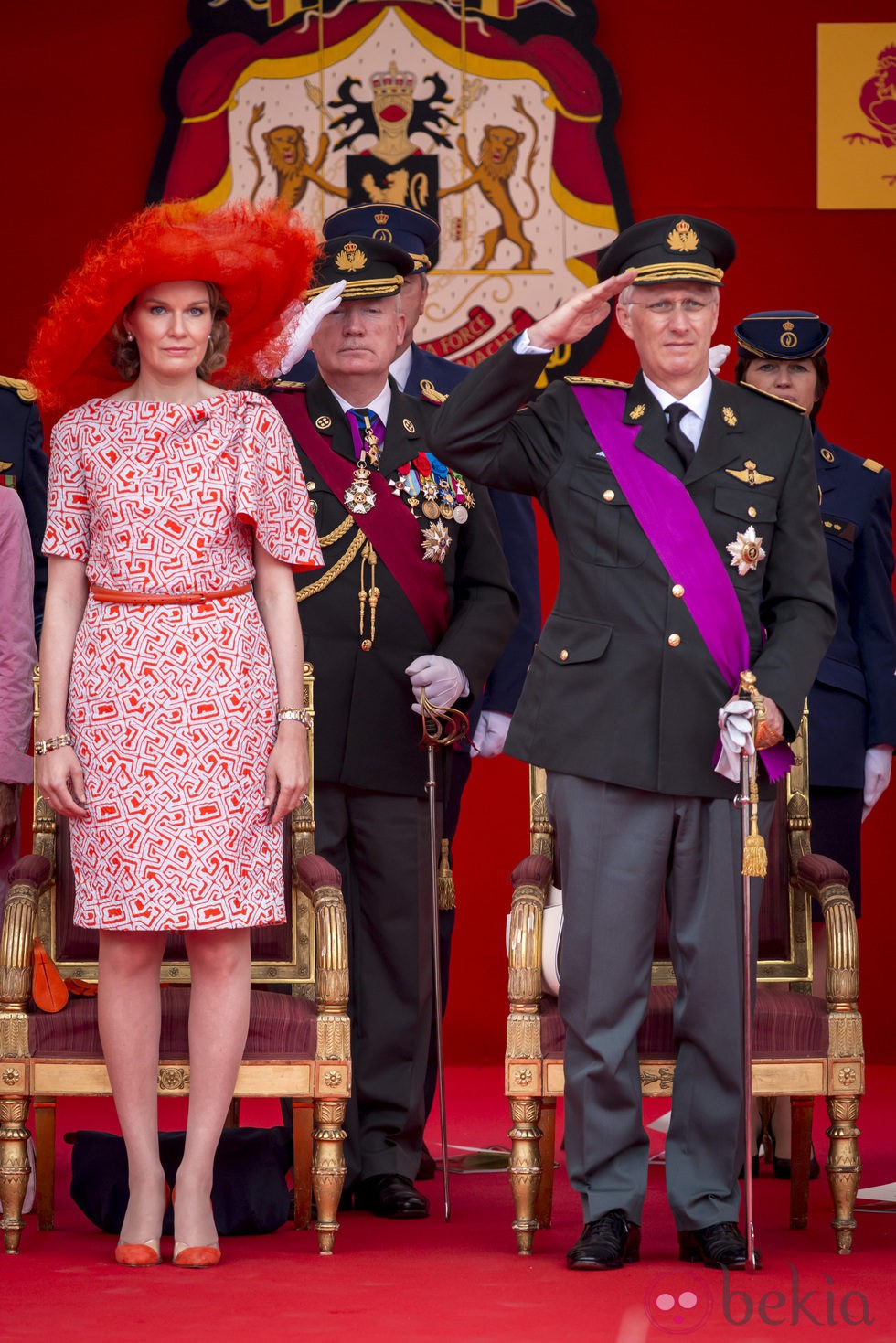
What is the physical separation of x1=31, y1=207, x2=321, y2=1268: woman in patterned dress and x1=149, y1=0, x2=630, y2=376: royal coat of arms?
247 centimetres

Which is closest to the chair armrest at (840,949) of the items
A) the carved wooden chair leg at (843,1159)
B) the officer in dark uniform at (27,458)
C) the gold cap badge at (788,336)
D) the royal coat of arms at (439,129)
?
the carved wooden chair leg at (843,1159)

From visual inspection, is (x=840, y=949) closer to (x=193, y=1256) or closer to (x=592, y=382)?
(x=592, y=382)

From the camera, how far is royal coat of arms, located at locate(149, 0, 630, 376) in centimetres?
581

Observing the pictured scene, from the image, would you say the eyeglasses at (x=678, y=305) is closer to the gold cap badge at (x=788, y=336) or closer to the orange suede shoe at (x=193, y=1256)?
the gold cap badge at (x=788, y=336)

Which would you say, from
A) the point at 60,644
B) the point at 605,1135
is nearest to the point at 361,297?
the point at 60,644

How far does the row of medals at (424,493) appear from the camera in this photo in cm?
394

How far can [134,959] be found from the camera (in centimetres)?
331

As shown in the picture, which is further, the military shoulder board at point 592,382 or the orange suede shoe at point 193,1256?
the military shoulder board at point 592,382

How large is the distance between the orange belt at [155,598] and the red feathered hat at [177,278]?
0.38 meters

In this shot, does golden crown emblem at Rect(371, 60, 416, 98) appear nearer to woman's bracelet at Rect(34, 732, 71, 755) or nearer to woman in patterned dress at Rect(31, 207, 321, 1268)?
woman in patterned dress at Rect(31, 207, 321, 1268)

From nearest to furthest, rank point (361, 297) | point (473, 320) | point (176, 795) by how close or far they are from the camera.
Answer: point (176, 795) < point (361, 297) < point (473, 320)

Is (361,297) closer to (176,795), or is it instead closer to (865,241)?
(176,795)

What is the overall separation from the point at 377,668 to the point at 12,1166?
3.66ft

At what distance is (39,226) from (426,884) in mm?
2735
